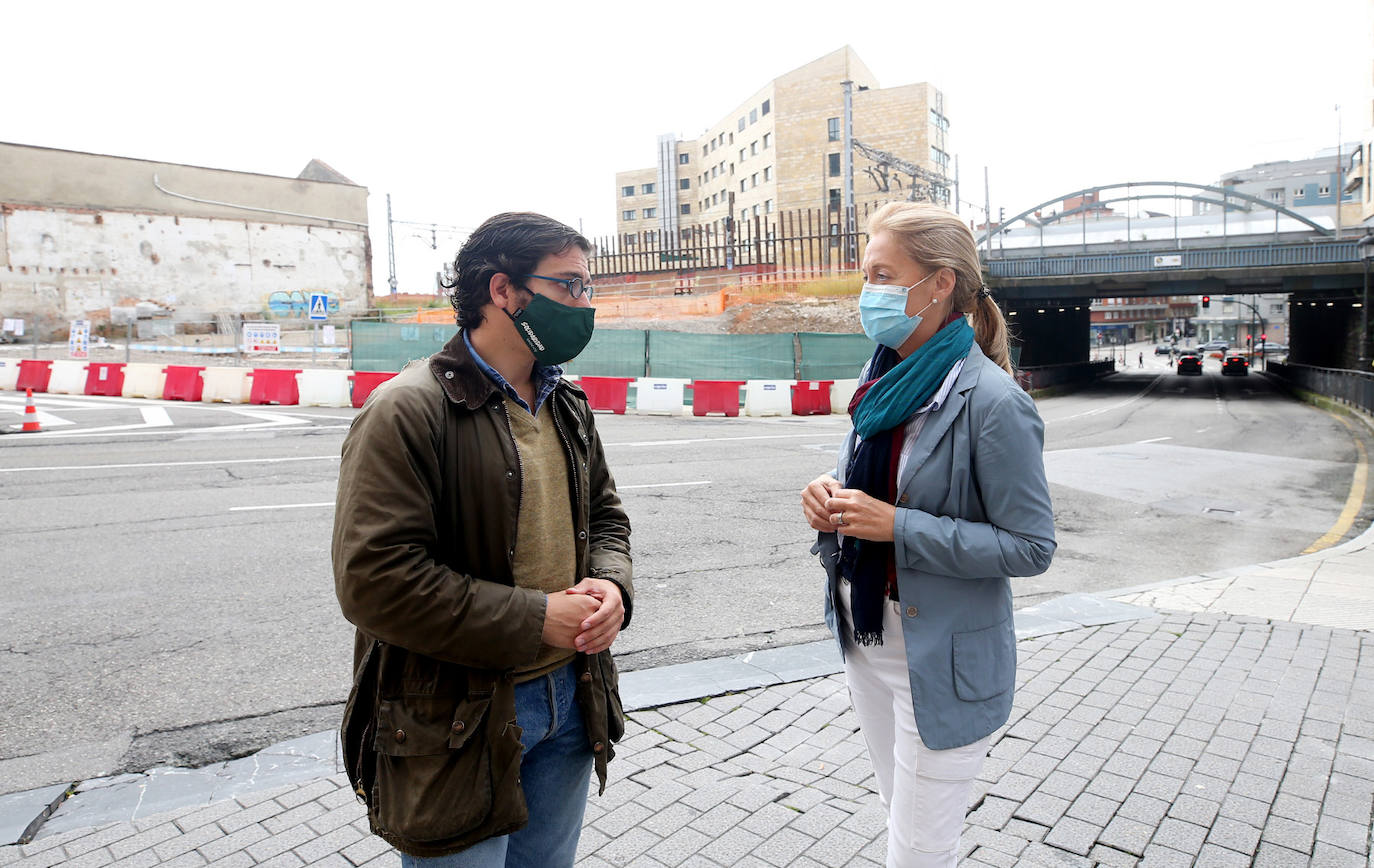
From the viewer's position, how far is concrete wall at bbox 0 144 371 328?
120ft

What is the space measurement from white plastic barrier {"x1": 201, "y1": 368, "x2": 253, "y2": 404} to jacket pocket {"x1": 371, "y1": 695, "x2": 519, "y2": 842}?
22168 millimetres

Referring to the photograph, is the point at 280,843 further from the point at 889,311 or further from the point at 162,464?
the point at 162,464

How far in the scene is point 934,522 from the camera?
2186 millimetres

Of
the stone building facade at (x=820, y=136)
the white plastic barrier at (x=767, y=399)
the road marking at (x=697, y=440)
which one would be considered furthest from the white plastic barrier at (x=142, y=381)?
the stone building facade at (x=820, y=136)

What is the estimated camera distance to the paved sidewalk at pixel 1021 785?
2.92 m

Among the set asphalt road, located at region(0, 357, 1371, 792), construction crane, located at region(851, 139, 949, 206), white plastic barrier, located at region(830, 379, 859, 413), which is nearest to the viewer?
asphalt road, located at region(0, 357, 1371, 792)

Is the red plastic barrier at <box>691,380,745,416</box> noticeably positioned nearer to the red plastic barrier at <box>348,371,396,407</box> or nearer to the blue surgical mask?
the red plastic barrier at <box>348,371,396,407</box>

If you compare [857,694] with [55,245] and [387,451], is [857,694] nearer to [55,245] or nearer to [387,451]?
[387,451]

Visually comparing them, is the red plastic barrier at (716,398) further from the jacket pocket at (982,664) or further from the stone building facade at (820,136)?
the stone building facade at (820,136)

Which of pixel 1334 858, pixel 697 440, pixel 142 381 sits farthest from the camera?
pixel 142 381

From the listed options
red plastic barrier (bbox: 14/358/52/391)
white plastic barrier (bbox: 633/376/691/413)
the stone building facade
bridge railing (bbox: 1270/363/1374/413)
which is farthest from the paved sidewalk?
the stone building facade

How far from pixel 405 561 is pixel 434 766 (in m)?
0.42

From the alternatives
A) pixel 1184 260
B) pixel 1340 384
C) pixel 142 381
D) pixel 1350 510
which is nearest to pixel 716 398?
pixel 1350 510

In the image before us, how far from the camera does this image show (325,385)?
20984mm
